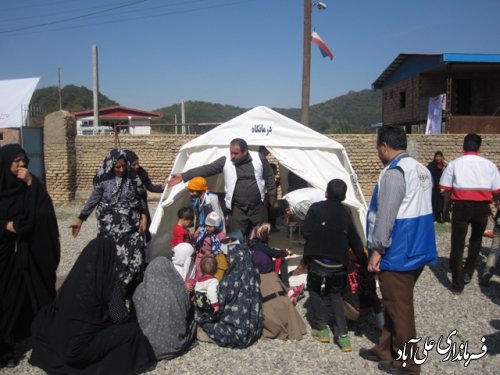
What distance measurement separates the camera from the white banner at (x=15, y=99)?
12.8 metres

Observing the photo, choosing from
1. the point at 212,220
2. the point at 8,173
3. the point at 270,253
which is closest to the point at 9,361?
the point at 8,173

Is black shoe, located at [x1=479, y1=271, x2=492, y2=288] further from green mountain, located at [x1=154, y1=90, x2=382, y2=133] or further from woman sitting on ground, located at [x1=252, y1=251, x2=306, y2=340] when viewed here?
green mountain, located at [x1=154, y1=90, x2=382, y2=133]

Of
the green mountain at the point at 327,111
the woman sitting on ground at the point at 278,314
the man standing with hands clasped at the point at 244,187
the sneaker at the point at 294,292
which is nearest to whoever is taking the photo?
the woman sitting on ground at the point at 278,314

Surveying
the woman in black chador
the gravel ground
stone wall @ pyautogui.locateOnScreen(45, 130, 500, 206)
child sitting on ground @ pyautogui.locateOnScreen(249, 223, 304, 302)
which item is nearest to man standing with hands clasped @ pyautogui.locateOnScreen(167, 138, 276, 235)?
child sitting on ground @ pyautogui.locateOnScreen(249, 223, 304, 302)

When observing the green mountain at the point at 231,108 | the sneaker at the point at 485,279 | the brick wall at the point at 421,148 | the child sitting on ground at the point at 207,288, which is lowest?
the sneaker at the point at 485,279

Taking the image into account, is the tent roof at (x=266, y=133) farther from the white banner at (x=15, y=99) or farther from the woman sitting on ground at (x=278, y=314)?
the white banner at (x=15, y=99)

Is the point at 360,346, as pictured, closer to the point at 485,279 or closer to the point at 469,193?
the point at 469,193

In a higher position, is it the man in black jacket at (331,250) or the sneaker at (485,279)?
the man in black jacket at (331,250)

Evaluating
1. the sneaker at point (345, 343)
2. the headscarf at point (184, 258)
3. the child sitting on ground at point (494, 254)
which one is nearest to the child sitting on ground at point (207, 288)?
the headscarf at point (184, 258)

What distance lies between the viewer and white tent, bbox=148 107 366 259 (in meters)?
5.45

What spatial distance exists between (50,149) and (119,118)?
22515mm

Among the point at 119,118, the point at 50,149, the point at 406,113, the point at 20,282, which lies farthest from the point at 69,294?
the point at 119,118

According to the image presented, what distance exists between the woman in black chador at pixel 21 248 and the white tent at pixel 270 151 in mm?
1482

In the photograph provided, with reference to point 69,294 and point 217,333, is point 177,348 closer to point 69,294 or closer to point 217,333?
point 217,333
